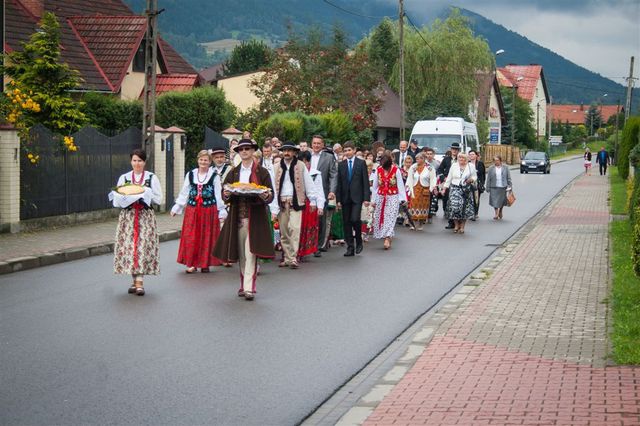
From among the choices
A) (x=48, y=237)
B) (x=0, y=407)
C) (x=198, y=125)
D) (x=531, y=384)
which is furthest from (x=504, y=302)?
(x=198, y=125)

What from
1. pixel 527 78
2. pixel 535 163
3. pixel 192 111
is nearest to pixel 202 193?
pixel 192 111

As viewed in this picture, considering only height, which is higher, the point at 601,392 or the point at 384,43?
the point at 384,43

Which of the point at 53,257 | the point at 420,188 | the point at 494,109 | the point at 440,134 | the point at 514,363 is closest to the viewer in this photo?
the point at 514,363

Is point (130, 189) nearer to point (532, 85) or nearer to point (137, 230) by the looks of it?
point (137, 230)

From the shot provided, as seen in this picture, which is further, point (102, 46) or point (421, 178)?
point (102, 46)

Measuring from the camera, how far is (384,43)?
7625cm

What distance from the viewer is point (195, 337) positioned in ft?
32.5

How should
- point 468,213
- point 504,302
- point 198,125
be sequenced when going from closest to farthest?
point 504,302, point 468,213, point 198,125

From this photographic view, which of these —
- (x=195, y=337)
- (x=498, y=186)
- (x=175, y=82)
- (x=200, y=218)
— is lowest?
(x=195, y=337)

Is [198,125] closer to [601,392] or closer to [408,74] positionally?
[601,392]

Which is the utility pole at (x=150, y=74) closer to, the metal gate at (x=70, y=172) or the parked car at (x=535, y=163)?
the metal gate at (x=70, y=172)

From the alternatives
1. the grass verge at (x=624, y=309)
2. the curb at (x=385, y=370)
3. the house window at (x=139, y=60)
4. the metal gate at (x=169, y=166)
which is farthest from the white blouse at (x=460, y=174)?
the house window at (x=139, y=60)

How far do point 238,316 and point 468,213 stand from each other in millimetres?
12552

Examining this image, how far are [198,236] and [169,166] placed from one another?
12840 mm
